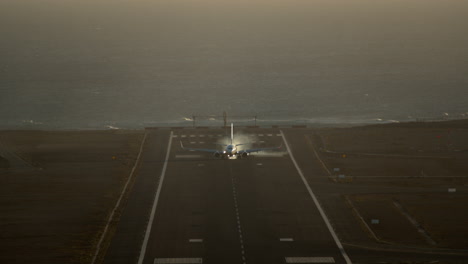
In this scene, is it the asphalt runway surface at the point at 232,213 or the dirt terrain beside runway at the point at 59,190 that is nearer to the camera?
the asphalt runway surface at the point at 232,213

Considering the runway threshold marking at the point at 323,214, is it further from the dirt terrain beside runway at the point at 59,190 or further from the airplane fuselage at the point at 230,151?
the dirt terrain beside runway at the point at 59,190

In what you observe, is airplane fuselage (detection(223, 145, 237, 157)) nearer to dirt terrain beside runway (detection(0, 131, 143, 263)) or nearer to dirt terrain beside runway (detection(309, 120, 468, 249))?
dirt terrain beside runway (detection(309, 120, 468, 249))

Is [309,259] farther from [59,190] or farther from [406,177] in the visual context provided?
[59,190]

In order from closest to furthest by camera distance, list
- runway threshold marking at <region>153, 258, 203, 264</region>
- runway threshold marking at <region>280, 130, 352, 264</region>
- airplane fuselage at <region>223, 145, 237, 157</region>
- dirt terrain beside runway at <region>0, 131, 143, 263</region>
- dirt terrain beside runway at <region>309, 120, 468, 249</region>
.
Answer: runway threshold marking at <region>153, 258, 203, 264</region>
runway threshold marking at <region>280, 130, 352, 264</region>
dirt terrain beside runway at <region>0, 131, 143, 263</region>
dirt terrain beside runway at <region>309, 120, 468, 249</region>
airplane fuselage at <region>223, 145, 237, 157</region>

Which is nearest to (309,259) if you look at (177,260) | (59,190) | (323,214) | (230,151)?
(177,260)

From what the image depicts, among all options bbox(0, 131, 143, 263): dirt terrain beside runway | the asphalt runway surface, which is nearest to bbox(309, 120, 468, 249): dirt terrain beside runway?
the asphalt runway surface

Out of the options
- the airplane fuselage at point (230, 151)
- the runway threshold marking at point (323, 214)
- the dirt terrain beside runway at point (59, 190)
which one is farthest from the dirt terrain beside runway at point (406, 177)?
the dirt terrain beside runway at point (59, 190)

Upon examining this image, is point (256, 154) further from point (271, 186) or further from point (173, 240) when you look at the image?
point (173, 240)
